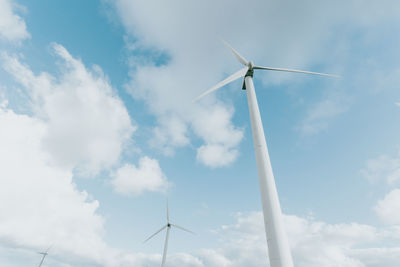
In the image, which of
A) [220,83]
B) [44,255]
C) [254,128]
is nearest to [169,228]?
[220,83]

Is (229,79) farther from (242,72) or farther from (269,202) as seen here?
(269,202)

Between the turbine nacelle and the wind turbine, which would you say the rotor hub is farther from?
the wind turbine

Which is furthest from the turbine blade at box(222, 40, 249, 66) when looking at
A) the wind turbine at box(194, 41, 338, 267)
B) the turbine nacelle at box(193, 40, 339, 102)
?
the wind turbine at box(194, 41, 338, 267)

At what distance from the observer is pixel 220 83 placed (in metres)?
34.3

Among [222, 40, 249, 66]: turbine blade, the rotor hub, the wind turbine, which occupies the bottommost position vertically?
the wind turbine

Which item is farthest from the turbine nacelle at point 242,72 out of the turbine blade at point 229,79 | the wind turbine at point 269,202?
the wind turbine at point 269,202

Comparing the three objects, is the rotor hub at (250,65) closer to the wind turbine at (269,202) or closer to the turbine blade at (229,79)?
the turbine blade at (229,79)

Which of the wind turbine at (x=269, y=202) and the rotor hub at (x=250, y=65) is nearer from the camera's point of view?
the wind turbine at (x=269, y=202)

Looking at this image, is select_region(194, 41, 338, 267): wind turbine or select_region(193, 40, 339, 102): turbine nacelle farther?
select_region(193, 40, 339, 102): turbine nacelle

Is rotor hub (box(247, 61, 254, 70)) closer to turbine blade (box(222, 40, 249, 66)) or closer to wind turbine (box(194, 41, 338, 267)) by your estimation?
turbine blade (box(222, 40, 249, 66))

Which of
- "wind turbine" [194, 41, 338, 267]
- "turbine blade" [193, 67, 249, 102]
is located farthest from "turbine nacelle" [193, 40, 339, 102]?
"wind turbine" [194, 41, 338, 267]

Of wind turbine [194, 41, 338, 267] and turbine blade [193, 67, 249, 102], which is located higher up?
turbine blade [193, 67, 249, 102]

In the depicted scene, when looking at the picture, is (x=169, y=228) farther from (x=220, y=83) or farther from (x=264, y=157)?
(x=264, y=157)

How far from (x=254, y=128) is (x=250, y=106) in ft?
12.7
